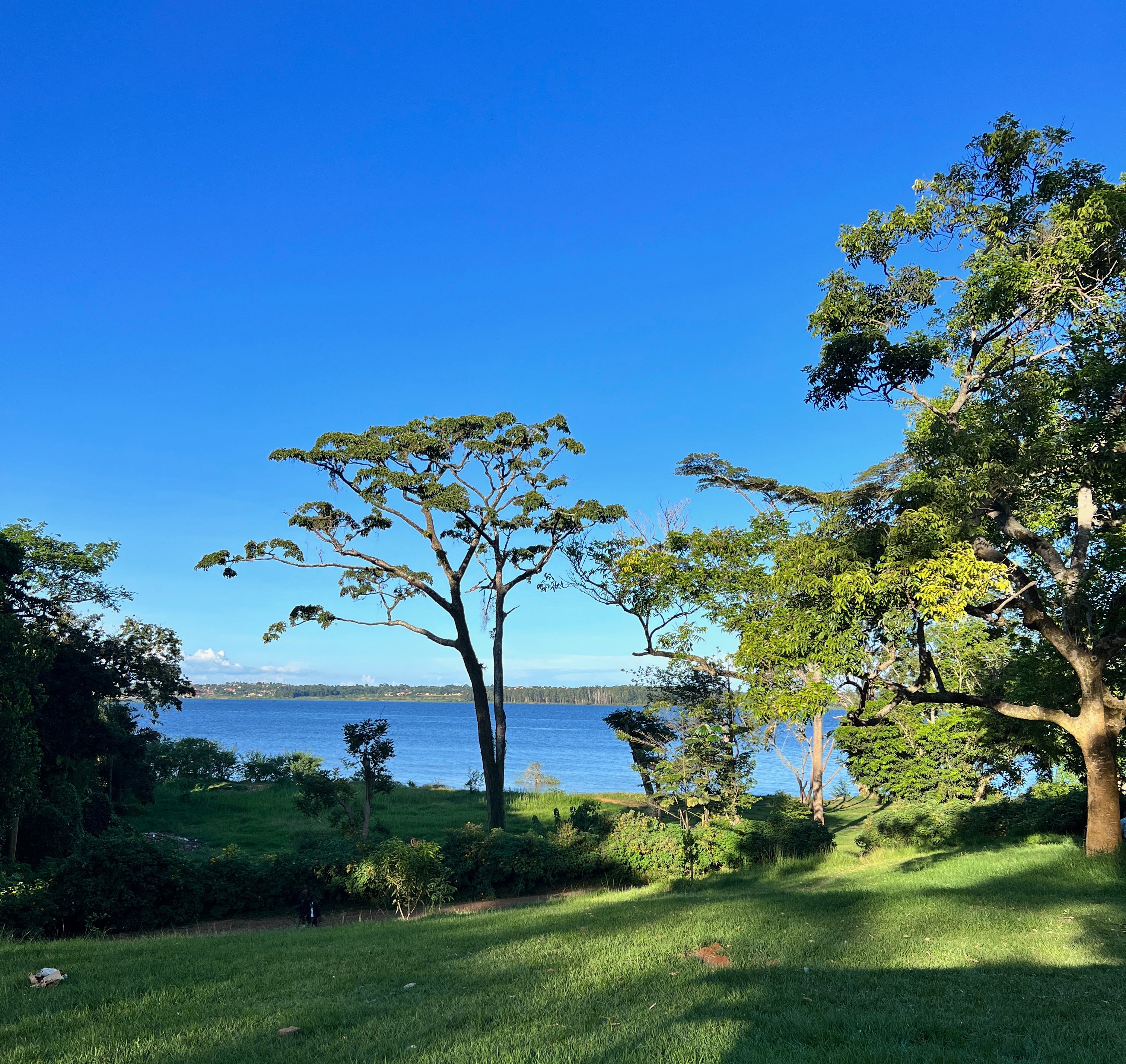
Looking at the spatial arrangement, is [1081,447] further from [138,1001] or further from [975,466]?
[138,1001]

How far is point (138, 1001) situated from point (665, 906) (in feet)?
22.6

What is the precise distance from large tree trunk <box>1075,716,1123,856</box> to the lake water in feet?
40.2

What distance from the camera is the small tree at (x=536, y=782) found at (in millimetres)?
40156

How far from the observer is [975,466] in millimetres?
10211

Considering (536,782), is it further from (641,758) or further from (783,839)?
(783,839)

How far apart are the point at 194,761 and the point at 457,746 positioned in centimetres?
6414

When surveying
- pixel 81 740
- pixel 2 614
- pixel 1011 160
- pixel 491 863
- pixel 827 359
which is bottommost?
pixel 491 863

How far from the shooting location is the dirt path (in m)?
13.0

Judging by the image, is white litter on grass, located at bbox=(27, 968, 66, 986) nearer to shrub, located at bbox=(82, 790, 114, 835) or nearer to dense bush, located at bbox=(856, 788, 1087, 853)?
dense bush, located at bbox=(856, 788, 1087, 853)

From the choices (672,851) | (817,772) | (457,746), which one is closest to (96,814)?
(672,851)

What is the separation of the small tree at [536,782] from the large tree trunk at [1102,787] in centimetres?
2743

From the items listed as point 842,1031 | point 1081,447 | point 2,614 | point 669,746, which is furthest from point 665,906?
point 2,614

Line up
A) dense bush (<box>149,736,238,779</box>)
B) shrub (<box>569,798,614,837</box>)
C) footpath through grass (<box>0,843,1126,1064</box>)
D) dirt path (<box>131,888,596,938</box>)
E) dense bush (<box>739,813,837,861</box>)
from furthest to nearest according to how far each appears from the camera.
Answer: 1. dense bush (<box>149,736,238,779</box>)
2. shrub (<box>569,798,614,837</box>)
3. dense bush (<box>739,813,837,861</box>)
4. dirt path (<box>131,888,596,938</box>)
5. footpath through grass (<box>0,843,1126,1064</box>)

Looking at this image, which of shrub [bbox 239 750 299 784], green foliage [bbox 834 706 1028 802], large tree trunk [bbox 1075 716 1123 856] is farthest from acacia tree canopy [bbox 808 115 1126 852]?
shrub [bbox 239 750 299 784]
